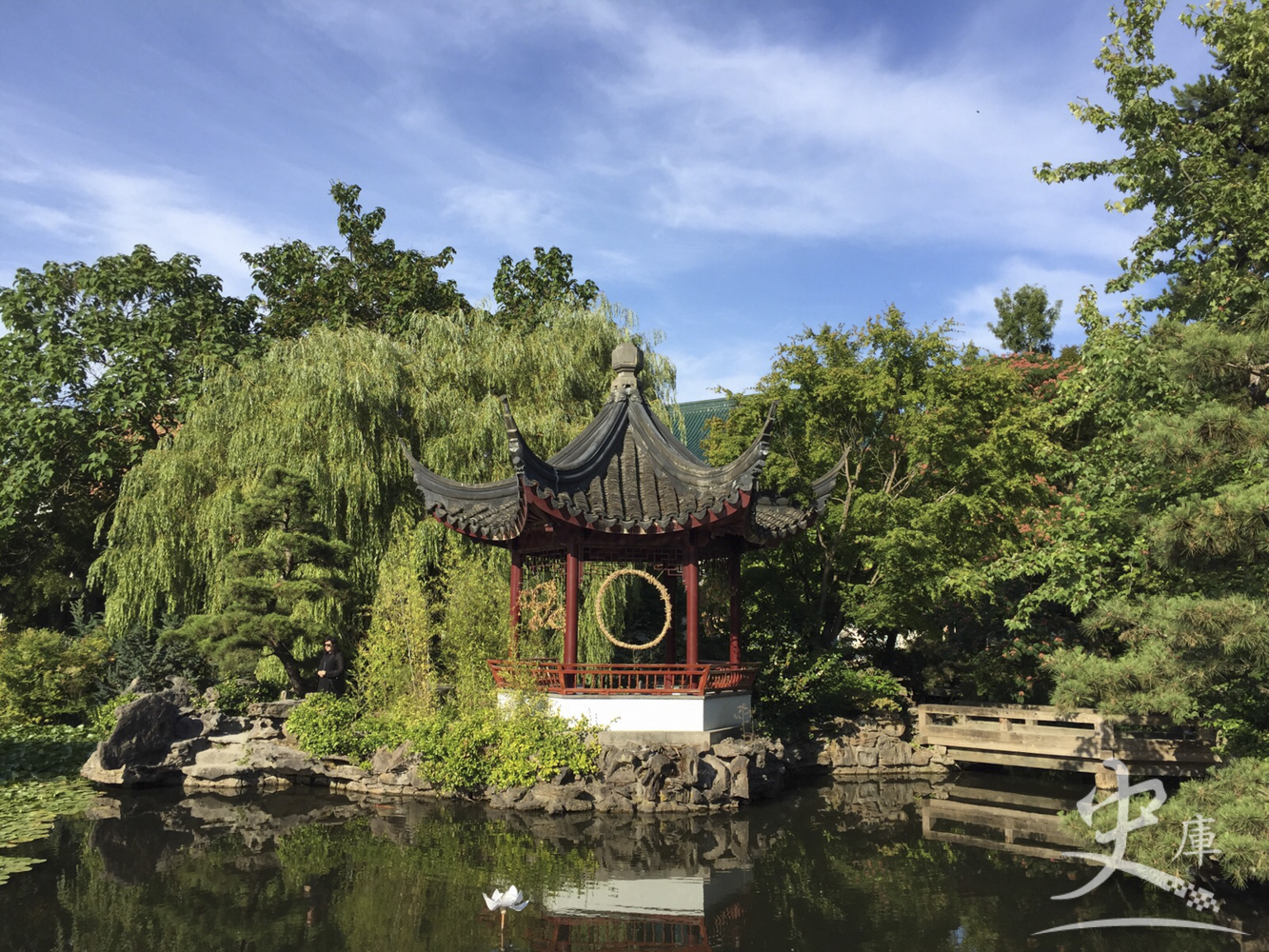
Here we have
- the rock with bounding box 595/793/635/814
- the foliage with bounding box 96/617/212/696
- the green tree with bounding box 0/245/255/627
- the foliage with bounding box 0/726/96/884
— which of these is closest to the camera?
the foliage with bounding box 0/726/96/884

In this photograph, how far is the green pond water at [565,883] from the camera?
6391 mm

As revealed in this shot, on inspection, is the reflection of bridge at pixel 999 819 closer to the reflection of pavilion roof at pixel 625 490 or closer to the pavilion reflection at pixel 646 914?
the pavilion reflection at pixel 646 914

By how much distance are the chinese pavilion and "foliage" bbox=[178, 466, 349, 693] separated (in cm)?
178

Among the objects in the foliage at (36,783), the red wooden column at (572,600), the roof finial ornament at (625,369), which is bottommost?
the foliage at (36,783)

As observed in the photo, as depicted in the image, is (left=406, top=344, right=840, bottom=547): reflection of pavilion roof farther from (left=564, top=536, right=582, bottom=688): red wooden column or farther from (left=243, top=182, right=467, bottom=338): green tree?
(left=243, top=182, right=467, bottom=338): green tree

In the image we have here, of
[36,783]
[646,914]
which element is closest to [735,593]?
[646,914]

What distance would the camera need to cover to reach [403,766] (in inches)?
456

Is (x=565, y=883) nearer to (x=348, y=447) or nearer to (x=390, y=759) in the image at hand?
(x=390, y=759)

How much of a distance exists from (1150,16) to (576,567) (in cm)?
909

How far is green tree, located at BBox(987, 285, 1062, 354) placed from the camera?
101 feet

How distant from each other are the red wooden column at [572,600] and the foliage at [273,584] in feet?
11.9

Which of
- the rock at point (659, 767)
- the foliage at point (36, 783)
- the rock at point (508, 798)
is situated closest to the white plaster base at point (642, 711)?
the rock at point (659, 767)

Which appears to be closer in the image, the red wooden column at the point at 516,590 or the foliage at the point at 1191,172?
the foliage at the point at 1191,172

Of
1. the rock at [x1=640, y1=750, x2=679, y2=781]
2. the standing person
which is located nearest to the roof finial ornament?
the rock at [x1=640, y1=750, x2=679, y2=781]
